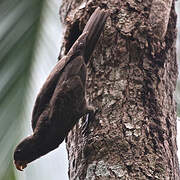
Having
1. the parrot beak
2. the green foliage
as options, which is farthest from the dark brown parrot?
the green foliage

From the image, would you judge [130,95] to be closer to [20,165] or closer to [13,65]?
[13,65]

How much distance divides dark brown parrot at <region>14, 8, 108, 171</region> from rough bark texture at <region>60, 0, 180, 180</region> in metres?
0.05

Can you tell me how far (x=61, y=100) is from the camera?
5.57ft

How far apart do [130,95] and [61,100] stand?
389 millimetres

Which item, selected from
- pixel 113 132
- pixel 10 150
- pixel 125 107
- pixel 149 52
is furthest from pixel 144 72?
pixel 10 150

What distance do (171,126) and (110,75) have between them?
381 mm

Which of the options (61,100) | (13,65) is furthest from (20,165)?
(13,65)

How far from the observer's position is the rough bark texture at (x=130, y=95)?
4.47ft

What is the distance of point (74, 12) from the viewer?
5.94 ft

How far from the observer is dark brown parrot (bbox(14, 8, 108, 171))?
1.64m

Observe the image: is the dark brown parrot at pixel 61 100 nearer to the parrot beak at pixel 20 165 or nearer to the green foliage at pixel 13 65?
the parrot beak at pixel 20 165

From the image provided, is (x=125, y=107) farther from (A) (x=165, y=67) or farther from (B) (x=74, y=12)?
(B) (x=74, y=12)

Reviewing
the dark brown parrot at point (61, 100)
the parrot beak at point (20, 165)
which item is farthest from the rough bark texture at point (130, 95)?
the parrot beak at point (20, 165)

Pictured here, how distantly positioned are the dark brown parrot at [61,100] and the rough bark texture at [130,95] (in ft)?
0.18
